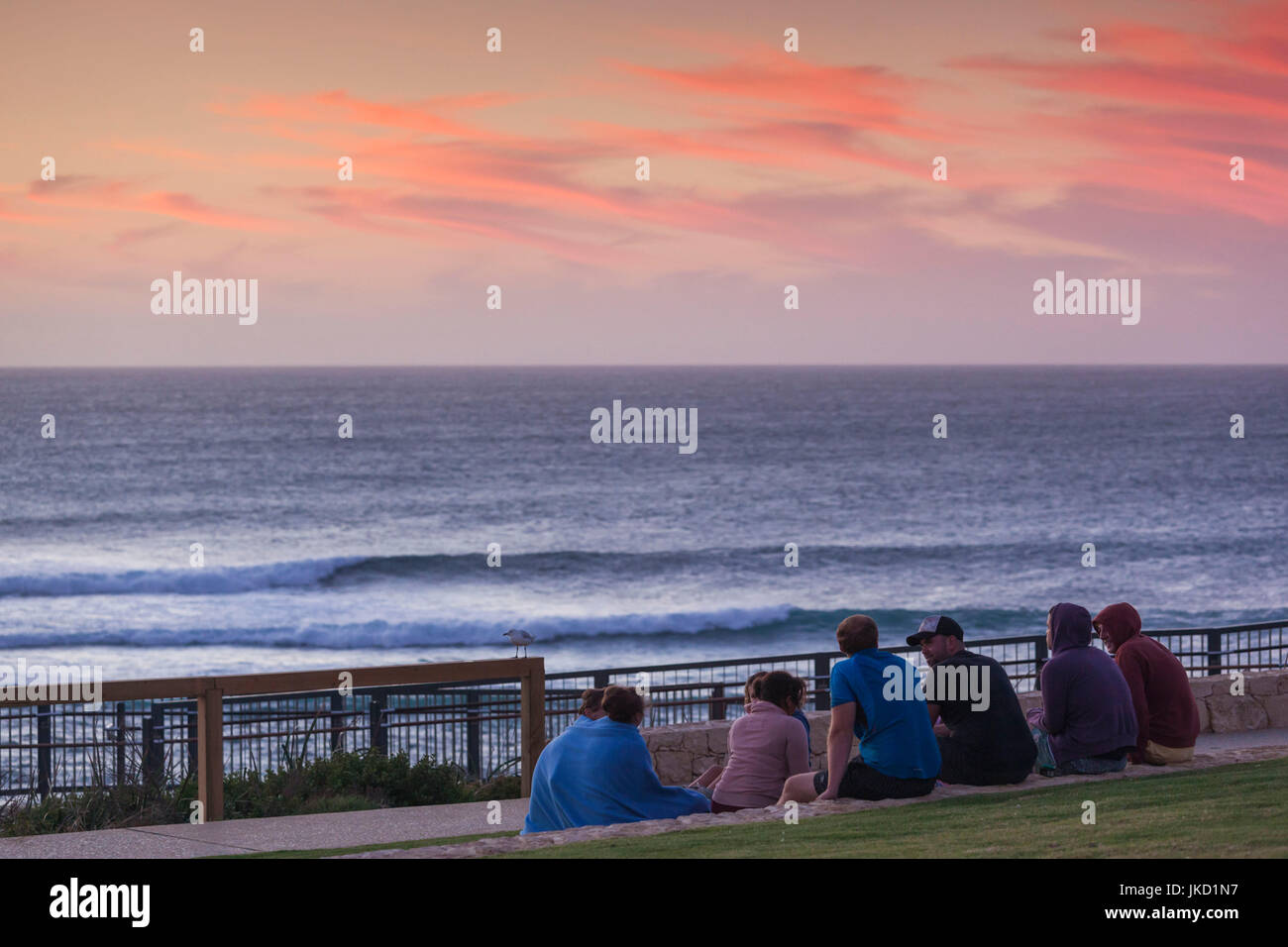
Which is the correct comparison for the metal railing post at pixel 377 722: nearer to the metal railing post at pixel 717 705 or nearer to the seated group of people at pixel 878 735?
the metal railing post at pixel 717 705

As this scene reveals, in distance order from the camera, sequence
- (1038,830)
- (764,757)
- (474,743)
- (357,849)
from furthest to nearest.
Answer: (474,743) → (764,757) → (357,849) → (1038,830)

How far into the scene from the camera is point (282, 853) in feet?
26.7

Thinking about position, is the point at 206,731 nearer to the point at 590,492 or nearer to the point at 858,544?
the point at 858,544

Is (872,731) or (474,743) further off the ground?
(872,731)

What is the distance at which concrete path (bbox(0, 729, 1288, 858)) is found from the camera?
816cm

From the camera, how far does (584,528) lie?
199 ft

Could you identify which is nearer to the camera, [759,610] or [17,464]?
[759,610]

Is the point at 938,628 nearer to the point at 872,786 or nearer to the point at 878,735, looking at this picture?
the point at 878,735

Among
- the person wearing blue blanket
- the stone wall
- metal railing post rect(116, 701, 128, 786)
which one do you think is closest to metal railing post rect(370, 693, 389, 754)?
metal railing post rect(116, 701, 128, 786)

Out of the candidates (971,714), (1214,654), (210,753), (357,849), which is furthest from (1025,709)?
(210,753)

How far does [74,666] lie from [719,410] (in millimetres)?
78743

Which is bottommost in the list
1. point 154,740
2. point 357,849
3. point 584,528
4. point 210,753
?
point 357,849

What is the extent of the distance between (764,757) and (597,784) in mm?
1036
